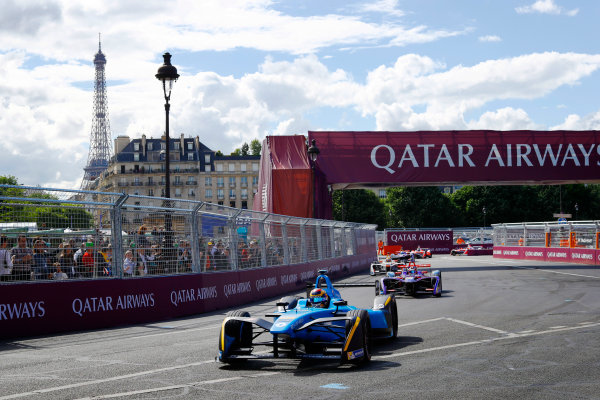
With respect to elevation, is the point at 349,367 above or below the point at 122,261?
below

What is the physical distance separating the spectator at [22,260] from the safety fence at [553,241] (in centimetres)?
2835

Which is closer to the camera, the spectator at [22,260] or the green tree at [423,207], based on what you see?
the spectator at [22,260]

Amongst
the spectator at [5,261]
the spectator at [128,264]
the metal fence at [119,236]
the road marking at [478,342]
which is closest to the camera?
the road marking at [478,342]

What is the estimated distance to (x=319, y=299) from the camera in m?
9.30

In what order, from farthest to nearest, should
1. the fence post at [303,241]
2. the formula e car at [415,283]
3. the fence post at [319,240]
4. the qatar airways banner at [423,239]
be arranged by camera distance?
the qatar airways banner at [423,239]
the fence post at [319,240]
the fence post at [303,241]
the formula e car at [415,283]

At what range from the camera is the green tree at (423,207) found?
372ft

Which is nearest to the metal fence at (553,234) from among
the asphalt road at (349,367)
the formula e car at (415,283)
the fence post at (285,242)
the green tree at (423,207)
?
the fence post at (285,242)

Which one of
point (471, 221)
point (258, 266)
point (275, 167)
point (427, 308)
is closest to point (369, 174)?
point (275, 167)

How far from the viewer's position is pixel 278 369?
8078 millimetres

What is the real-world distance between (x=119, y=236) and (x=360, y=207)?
11250 cm

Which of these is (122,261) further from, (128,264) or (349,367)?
(349,367)

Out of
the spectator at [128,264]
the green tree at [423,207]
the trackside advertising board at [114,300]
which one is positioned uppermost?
the green tree at [423,207]

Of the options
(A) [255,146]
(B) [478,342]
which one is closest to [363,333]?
(B) [478,342]

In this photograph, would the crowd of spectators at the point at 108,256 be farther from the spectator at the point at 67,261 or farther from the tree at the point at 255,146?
the tree at the point at 255,146
